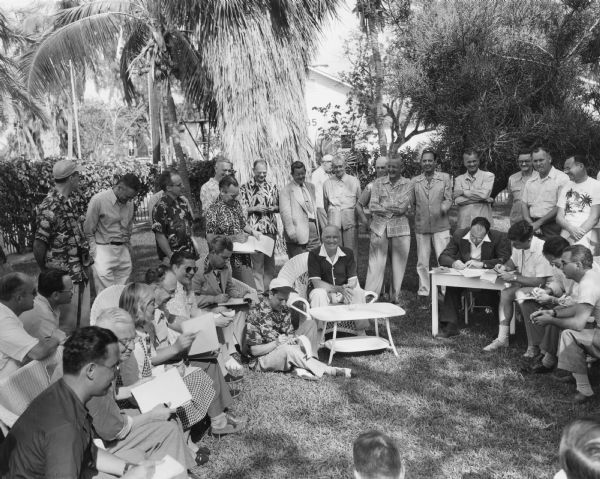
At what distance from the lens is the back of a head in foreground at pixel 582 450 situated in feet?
6.35

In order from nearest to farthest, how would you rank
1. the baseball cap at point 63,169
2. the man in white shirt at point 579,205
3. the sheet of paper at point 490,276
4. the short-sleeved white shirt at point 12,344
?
the short-sleeved white shirt at point 12,344 < the baseball cap at point 63,169 < the sheet of paper at point 490,276 < the man in white shirt at point 579,205

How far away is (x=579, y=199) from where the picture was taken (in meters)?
6.71

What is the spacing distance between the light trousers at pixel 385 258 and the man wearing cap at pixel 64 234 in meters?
3.72

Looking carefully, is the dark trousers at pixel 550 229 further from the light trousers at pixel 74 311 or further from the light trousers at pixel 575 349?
the light trousers at pixel 74 311

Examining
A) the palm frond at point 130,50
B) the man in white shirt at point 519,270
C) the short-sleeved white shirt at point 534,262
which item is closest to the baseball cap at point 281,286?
the man in white shirt at point 519,270

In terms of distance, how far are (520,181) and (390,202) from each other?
66.8 inches

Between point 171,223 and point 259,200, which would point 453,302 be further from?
point 171,223

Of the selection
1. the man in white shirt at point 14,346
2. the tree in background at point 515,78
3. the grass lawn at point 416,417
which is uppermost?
the tree in background at point 515,78

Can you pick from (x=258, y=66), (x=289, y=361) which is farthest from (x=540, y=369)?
(x=258, y=66)

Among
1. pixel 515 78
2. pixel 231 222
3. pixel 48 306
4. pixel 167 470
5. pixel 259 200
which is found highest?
pixel 515 78

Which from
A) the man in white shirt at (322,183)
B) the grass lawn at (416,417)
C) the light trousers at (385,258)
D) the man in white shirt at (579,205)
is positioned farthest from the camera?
the man in white shirt at (322,183)

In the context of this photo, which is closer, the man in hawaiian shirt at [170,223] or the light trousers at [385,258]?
the man in hawaiian shirt at [170,223]

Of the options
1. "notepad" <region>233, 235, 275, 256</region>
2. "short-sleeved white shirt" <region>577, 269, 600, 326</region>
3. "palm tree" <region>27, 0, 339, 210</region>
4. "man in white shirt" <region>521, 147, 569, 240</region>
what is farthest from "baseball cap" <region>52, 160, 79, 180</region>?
"palm tree" <region>27, 0, 339, 210</region>

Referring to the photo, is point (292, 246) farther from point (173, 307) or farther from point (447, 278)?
point (173, 307)
